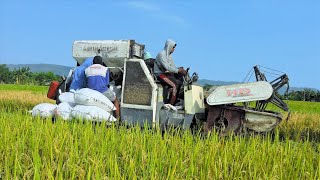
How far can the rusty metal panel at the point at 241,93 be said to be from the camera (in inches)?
270

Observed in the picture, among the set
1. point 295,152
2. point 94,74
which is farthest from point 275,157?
point 94,74

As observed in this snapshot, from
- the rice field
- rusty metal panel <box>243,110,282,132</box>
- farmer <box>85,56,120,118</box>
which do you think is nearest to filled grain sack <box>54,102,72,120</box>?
farmer <box>85,56,120,118</box>

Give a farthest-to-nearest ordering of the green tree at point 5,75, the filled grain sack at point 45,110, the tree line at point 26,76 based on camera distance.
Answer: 1. the green tree at point 5,75
2. the tree line at point 26,76
3. the filled grain sack at point 45,110

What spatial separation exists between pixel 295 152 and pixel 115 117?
3425 millimetres

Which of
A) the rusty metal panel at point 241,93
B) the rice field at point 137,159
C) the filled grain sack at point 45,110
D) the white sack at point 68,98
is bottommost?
the rice field at point 137,159

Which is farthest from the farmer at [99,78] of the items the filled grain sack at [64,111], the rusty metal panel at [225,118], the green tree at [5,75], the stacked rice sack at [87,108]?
the green tree at [5,75]

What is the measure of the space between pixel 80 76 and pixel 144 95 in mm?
1234

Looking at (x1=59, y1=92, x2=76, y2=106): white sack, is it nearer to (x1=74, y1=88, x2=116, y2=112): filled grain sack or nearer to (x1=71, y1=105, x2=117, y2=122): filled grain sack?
(x1=74, y1=88, x2=116, y2=112): filled grain sack

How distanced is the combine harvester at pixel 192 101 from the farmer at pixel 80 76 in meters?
0.39

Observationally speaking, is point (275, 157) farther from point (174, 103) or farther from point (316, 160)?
point (174, 103)

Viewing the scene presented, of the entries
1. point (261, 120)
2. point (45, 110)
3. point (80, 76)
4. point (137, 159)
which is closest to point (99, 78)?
point (80, 76)

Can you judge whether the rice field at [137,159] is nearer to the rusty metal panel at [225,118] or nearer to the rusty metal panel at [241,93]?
the rusty metal panel at [241,93]

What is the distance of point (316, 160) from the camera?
4.60 meters

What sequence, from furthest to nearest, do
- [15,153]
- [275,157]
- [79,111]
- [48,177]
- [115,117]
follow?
[115,117], [79,111], [275,157], [15,153], [48,177]
